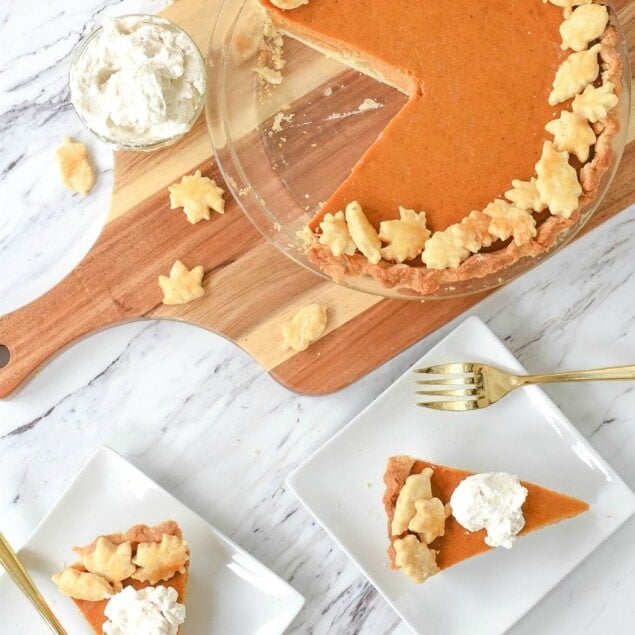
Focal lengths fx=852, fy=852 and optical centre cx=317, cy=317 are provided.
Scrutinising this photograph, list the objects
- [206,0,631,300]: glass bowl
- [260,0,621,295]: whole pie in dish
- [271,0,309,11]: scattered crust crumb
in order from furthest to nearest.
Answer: [206,0,631,300]: glass bowl → [271,0,309,11]: scattered crust crumb → [260,0,621,295]: whole pie in dish

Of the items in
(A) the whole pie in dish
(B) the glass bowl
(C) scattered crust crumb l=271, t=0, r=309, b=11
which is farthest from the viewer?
(B) the glass bowl

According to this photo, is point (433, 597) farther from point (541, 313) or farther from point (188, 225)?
point (188, 225)

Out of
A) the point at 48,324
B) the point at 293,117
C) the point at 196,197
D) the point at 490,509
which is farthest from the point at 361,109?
the point at 490,509

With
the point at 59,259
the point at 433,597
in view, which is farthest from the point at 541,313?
the point at 59,259

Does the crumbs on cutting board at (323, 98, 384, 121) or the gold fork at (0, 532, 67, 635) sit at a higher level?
the crumbs on cutting board at (323, 98, 384, 121)

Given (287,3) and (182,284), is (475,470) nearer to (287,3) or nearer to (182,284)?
(182,284)

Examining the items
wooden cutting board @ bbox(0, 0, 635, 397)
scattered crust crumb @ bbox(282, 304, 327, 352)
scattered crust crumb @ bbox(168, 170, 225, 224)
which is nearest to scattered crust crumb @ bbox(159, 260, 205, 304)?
wooden cutting board @ bbox(0, 0, 635, 397)

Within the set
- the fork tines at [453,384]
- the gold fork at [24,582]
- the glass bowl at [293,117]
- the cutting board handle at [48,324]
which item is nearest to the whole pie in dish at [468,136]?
the glass bowl at [293,117]

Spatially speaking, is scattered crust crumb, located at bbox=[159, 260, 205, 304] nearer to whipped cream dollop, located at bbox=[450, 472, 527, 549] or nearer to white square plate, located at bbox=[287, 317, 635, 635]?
white square plate, located at bbox=[287, 317, 635, 635]
